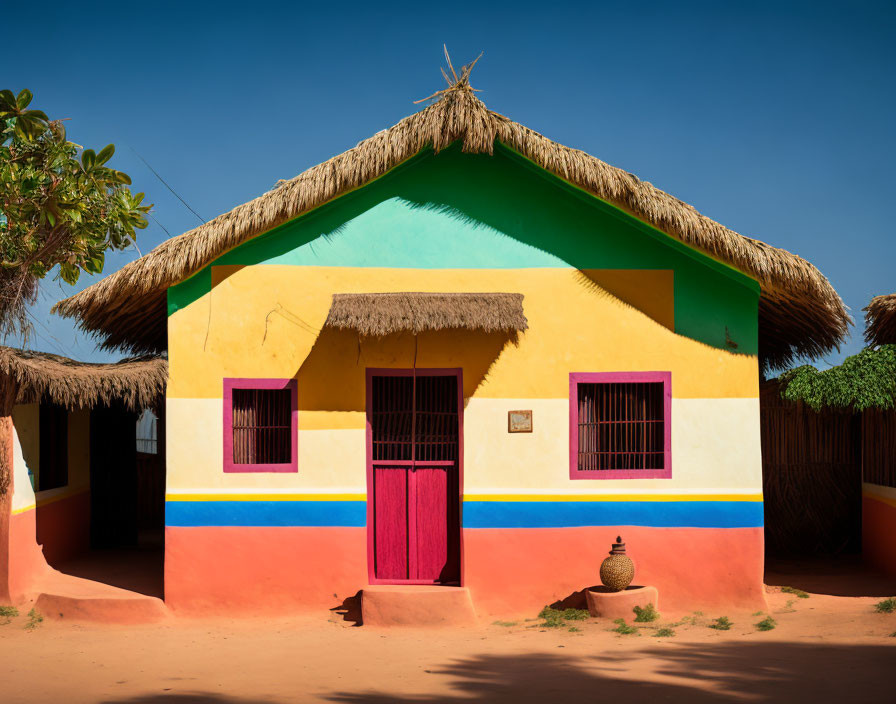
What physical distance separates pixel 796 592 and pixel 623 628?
99.2 inches

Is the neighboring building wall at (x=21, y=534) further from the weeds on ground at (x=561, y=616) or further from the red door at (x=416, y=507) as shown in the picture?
the weeds on ground at (x=561, y=616)

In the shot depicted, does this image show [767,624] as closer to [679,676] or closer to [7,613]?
[679,676]

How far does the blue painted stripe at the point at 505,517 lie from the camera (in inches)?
346

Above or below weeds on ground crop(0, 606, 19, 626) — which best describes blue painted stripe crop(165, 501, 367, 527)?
above

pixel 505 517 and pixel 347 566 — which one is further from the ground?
pixel 505 517

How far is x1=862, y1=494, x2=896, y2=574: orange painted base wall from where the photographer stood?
980cm

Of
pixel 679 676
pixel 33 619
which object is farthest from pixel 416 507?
pixel 33 619

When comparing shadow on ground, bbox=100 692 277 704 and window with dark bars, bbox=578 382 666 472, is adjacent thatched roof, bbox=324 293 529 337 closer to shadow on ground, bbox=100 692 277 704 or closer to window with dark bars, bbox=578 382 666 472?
window with dark bars, bbox=578 382 666 472

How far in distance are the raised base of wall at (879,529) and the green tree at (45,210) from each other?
872cm

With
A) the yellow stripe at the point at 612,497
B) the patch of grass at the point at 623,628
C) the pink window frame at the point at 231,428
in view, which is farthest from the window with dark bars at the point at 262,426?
the patch of grass at the point at 623,628

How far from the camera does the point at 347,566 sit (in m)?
8.79

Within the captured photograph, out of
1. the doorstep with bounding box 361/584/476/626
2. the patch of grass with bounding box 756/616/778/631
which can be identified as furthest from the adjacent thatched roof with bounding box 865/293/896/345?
the doorstep with bounding box 361/584/476/626

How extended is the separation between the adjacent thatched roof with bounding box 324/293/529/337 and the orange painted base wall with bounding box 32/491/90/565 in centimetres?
416

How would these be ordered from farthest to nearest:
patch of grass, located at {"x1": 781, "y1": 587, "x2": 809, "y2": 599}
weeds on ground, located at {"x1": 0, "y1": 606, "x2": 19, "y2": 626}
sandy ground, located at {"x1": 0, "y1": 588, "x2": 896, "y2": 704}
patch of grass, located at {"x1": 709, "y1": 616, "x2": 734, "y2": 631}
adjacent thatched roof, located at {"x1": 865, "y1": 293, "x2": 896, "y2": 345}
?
1. adjacent thatched roof, located at {"x1": 865, "y1": 293, "x2": 896, "y2": 345}
2. patch of grass, located at {"x1": 781, "y1": 587, "x2": 809, "y2": 599}
3. weeds on ground, located at {"x1": 0, "y1": 606, "x2": 19, "y2": 626}
4. patch of grass, located at {"x1": 709, "y1": 616, "x2": 734, "y2": 631}
5. sandy ground, located at {"x1": 0, "y1": 588, "x2": 896, "y2": 704}
